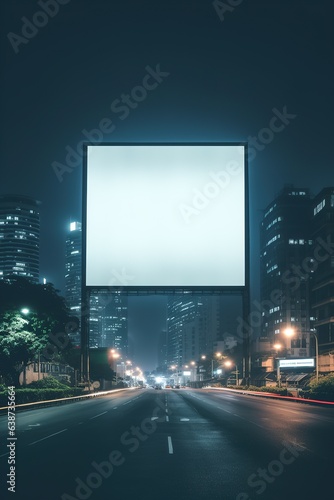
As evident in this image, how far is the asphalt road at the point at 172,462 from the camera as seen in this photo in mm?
12351

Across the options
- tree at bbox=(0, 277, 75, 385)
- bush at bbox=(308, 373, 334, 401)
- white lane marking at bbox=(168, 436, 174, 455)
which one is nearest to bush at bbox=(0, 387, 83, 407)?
tree at bbox=(0, 277, 75, 385)

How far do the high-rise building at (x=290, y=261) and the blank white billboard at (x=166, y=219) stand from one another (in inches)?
4684

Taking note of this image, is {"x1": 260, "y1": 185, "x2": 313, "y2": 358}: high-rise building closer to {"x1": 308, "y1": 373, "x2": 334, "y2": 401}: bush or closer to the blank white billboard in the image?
the blank white billboard

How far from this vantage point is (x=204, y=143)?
208 feet

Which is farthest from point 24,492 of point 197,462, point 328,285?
point 328,285

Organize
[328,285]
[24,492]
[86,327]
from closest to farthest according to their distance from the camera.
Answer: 1. [24,492]
2. [86,327]
3. [328,285]

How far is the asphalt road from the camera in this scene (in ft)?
40.5

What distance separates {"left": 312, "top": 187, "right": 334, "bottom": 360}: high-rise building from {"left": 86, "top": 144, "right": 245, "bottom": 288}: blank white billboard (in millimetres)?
47730

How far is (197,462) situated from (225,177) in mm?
48594

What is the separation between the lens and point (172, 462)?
53.4 ft

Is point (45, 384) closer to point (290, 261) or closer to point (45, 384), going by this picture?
point (45, 384)

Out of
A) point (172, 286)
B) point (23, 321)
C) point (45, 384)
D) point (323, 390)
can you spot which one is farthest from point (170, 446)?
point (45, 384)

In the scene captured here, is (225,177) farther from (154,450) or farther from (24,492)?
(24,492)

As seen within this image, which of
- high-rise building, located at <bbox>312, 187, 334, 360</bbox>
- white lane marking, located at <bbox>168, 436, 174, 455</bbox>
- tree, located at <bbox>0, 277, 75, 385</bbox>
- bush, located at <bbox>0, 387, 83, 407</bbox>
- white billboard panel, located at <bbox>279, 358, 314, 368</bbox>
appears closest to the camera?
white lane marking, located at <bbox>168, 436, 174, 455</bbox>
